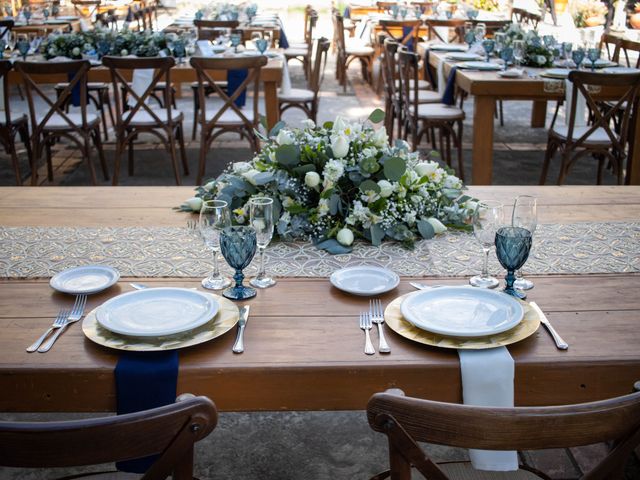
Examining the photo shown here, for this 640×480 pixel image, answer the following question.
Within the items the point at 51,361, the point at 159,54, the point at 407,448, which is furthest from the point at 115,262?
the point at 159,54

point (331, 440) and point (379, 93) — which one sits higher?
point (379, 93)

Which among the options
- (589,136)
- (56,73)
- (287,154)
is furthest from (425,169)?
(56,73)

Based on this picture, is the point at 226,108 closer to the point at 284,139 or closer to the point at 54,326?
the point at 284,139

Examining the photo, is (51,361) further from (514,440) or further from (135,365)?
(514,440)

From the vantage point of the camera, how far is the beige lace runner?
1.75 meters

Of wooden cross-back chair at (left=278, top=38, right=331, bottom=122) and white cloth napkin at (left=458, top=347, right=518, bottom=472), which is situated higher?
wooden cross-back chair at (left=278, top=38, right=331, bottom=122)

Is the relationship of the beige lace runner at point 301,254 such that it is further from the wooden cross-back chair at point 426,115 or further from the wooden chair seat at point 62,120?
the wooden cross-back chair at point 426,115

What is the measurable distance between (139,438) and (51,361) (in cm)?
41

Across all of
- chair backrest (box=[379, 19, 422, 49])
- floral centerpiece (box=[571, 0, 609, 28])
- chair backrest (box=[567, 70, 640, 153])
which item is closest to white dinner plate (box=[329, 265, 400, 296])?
chair backrest (box=[567, 70, 640, 153])

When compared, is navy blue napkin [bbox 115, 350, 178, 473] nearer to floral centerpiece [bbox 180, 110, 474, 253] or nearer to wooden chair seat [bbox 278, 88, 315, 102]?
floral centerpiece [bbox 180, 110, 474, 253]

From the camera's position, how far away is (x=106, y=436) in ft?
3.17

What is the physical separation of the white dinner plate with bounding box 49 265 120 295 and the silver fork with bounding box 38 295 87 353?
2 centimetres

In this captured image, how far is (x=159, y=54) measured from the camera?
5164 millimetres

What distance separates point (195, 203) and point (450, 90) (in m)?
3.35
